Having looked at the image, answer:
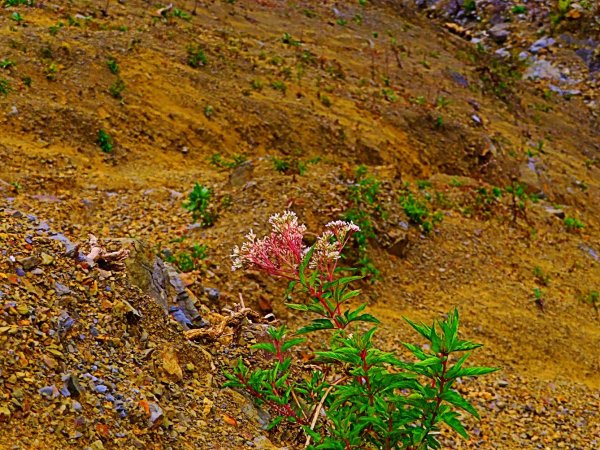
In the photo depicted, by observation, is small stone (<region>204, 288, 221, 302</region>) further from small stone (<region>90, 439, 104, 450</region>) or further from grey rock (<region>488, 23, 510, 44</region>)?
grey rock (<region>488, 23, 510, 44</region>)

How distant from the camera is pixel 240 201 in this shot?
29.2 ft

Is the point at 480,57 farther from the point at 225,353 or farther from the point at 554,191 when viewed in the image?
the point at 225,353

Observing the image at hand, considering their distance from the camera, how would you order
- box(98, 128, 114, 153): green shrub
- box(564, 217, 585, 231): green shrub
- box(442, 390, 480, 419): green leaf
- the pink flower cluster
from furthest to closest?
box(564, 217, 585, 231): green shrub, box(98, 128, 114, 153): green shrub, the pink flower cluster, box(442, 390, 480, 419): green leaf

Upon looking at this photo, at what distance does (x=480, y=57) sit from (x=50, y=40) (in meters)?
19.6

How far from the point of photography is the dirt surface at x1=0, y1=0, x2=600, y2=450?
385 centimetres

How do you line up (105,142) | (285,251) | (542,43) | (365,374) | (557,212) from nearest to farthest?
(365,374)
(285,251)
(105,142)
(557,212)
(542,43)

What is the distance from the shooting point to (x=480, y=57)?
2570 centimetres

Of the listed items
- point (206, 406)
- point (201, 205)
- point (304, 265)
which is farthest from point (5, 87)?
point (304, 265)

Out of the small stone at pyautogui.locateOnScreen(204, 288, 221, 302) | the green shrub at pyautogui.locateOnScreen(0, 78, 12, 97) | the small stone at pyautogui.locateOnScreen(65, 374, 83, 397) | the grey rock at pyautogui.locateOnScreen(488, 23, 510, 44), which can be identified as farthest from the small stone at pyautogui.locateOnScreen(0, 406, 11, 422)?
the grey rock at pyautogui.locateOnScreen(488, 23, 510, 44)

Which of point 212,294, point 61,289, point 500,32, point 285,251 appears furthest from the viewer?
point 500,32

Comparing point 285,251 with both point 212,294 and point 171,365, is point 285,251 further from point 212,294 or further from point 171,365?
point 212,294

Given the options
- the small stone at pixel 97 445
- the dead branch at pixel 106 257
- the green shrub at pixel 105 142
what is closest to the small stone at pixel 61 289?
the dead branch at pixel 106 257

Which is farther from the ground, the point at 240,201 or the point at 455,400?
the point at 455,400

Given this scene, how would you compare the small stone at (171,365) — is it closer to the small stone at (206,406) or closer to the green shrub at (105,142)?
the small stone at (206,406)
